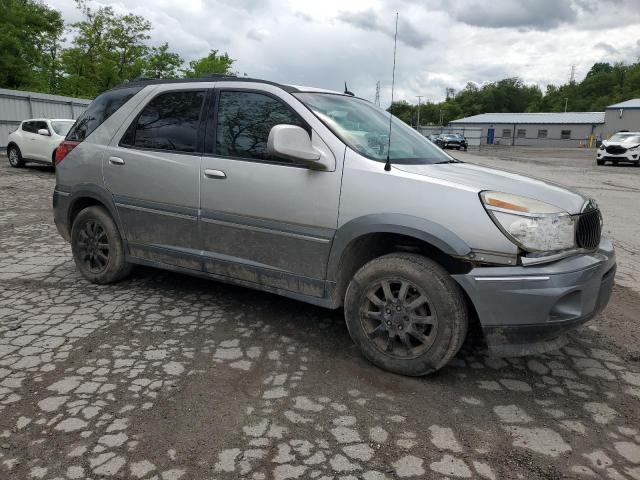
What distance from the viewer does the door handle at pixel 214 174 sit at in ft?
12.2

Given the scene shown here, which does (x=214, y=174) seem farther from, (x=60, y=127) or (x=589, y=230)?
(x=60, y=127)

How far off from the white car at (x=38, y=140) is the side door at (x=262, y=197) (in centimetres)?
1241

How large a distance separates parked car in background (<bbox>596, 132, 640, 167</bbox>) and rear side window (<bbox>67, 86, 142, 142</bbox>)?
26.9 m

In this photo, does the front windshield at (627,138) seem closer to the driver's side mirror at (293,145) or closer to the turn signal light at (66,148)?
the driver's side mirror at (293,145)

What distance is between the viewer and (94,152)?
4492mm

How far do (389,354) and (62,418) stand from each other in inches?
73.4

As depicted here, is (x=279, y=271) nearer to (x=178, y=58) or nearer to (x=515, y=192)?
(x=515, y=192)

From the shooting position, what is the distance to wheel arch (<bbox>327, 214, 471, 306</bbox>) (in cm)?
290

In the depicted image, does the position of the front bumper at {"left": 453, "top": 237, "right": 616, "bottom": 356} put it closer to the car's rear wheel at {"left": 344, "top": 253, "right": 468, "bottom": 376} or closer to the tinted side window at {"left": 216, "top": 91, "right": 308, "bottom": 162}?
the car's rear wheel at {"left": 344, "top": 253, "right": 468, "bottom": 376}

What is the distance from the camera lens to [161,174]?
13.3 feet

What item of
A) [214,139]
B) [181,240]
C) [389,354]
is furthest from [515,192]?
[181,240]

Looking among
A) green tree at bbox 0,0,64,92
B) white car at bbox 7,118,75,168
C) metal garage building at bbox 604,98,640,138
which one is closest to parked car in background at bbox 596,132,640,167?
white car at bbox 7,118,75,168

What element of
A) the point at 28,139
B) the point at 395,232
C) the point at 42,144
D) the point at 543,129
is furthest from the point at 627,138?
the point at 543,129

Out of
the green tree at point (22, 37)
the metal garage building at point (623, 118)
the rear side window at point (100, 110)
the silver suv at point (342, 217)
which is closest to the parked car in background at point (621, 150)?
the silver suv at point (342, 217)
